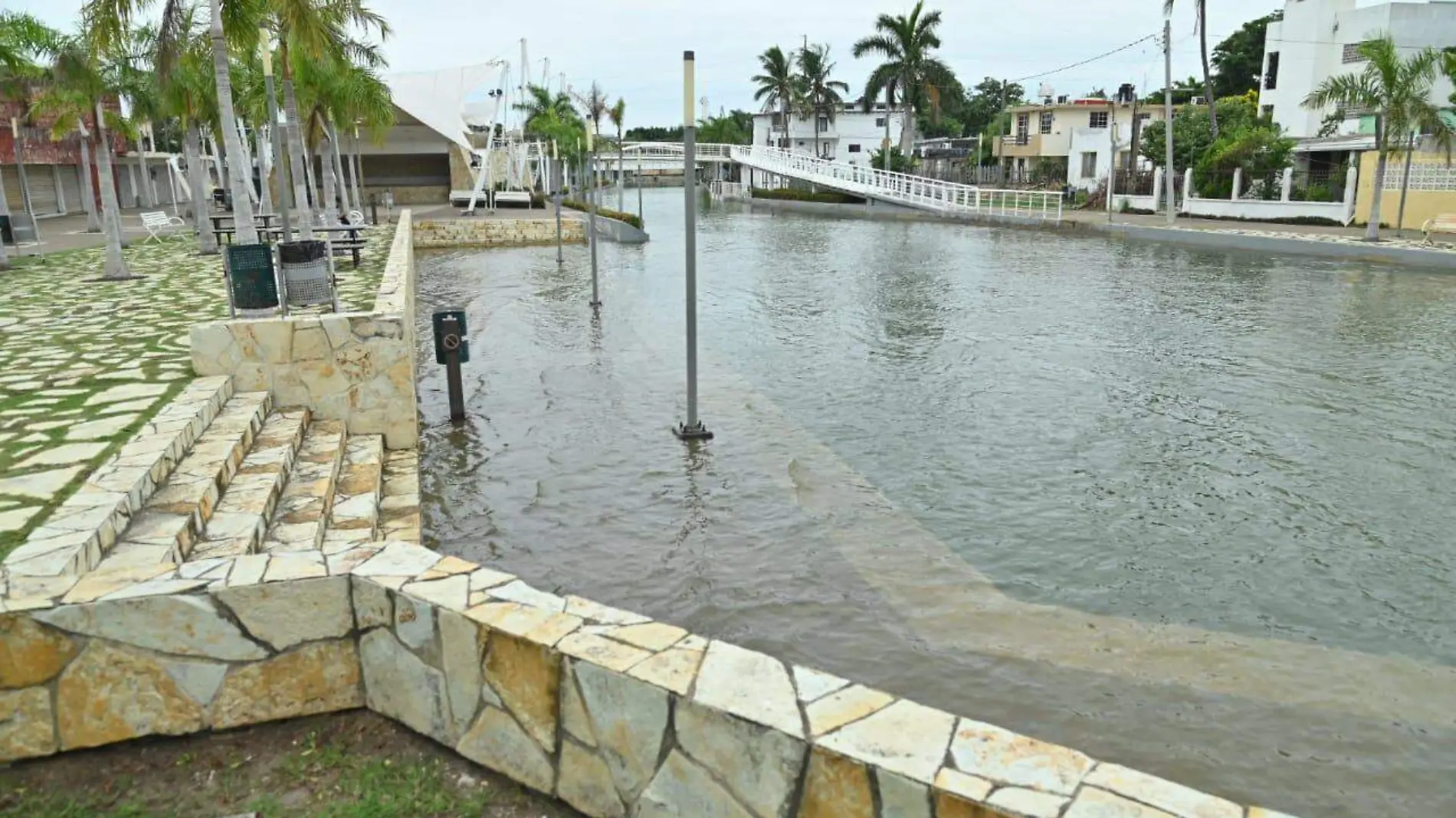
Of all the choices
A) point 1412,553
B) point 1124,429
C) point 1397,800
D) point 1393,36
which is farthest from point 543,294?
point 1393,36

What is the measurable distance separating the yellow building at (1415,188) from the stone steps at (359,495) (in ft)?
Result: 89.0

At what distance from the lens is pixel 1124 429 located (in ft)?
30.8

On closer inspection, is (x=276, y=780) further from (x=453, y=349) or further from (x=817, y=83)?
(x=817, y=83)

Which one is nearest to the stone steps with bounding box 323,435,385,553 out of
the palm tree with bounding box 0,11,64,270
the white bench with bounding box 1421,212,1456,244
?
the palm tree with bounding box 0,11,64,270

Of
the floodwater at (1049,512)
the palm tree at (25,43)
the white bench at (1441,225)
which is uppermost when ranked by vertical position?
the palm tree at (25,43)

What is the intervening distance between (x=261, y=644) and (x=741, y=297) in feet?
51.8

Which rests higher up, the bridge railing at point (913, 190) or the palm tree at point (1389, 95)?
the palm tree at point (1389, 95)

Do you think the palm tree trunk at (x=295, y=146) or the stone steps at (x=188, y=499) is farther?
the palm tree trunk at (x=295, y=146)

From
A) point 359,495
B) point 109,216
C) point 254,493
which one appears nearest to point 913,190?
point 109,216

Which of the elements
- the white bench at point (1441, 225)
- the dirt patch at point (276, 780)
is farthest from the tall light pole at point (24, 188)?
the white bench at point (1441, 225)

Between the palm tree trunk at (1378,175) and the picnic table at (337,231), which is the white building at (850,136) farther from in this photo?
the picnic table at (337,231)

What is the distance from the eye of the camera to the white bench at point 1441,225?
2388cm

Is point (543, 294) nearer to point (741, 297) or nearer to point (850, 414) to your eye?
point (741, 297)

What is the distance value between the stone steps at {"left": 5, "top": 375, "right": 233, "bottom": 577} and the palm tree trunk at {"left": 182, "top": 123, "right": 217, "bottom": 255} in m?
13.2
